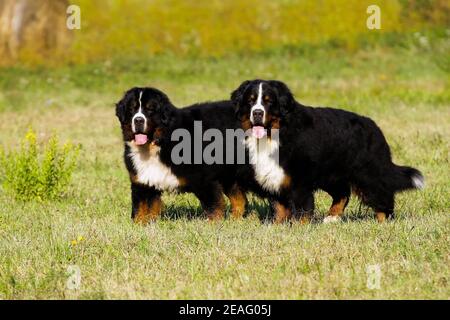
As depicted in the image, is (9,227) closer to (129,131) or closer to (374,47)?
(129,131)

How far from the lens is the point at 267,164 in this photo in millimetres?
8812

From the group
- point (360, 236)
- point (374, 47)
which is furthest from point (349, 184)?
point (374, 47)

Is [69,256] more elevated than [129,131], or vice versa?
[129,131]

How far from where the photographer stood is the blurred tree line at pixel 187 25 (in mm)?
23828

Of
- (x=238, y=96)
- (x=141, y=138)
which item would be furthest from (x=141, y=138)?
(x=238, y=96)

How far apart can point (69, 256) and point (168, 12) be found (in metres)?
20.0

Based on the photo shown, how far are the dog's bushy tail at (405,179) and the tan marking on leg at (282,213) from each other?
A: 125cm

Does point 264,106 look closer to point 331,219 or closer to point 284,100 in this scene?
point 284,100

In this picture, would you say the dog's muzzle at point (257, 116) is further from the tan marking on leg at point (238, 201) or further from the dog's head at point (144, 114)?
the tan marking on leg at point (238, 201)

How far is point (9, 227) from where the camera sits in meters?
9.09

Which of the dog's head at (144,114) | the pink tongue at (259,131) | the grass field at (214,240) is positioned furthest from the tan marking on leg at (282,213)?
the dog's head at (144,114)

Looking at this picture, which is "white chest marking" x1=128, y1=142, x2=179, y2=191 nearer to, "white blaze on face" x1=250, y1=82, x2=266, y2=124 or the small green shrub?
"white blaze on face" x1=250, y1=82, x2=266, y2=124

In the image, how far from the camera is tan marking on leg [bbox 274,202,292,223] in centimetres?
902

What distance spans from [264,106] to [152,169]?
131 centimetres
